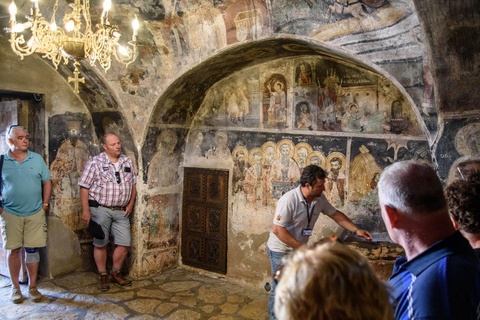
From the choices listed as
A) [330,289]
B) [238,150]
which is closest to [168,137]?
[238,150]

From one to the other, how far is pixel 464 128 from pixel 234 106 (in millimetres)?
3422

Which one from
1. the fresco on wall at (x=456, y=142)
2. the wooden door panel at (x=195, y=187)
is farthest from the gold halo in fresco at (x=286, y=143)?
the fresco on wall at (x=456, y=142)

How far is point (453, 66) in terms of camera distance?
10.8ft

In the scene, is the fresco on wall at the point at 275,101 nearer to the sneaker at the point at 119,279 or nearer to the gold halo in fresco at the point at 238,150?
the gold halo in fresco at the point at 238,150

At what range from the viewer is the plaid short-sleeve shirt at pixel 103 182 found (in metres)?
5.58

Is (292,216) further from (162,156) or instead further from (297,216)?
(162,156)

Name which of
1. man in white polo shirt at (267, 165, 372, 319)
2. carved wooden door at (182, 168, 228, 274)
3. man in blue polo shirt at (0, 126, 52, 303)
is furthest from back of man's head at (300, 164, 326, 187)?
man in blue polo shirt at (0, 126, 52, 303)

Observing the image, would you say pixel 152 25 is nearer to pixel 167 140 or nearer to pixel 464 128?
pixel 167 140

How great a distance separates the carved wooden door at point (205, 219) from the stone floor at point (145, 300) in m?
0.35

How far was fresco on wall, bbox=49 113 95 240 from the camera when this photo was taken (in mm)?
6023

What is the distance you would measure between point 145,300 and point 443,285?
4546 millimetres

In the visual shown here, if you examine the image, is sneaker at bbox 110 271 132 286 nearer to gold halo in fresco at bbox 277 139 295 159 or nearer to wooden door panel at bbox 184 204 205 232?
wooden door panel at bbox 184 204 205 232

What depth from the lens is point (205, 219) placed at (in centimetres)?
637

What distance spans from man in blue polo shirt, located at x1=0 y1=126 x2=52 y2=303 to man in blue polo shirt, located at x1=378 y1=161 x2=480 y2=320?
4.82 metres
